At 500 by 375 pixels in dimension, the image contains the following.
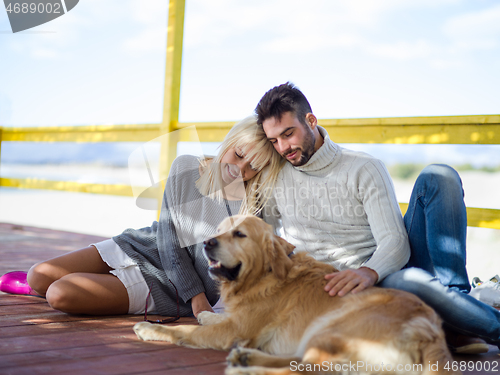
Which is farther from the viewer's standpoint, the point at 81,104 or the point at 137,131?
the point at 81,104

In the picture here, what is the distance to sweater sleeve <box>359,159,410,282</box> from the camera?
78.2 inches

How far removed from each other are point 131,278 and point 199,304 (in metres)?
0.42

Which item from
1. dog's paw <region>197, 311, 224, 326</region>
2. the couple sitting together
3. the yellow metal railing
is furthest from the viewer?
the yellow metal railing

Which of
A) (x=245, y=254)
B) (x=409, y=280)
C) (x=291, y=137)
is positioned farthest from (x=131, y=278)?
(x=409, y=280)

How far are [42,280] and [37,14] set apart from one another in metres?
5.73

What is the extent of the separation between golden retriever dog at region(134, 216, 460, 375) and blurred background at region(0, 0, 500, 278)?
9.96 m

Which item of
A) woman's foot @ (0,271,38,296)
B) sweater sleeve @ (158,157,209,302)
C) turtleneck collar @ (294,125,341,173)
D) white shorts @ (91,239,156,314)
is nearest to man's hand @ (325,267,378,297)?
turtleneck collar @ (294,125,341,173)

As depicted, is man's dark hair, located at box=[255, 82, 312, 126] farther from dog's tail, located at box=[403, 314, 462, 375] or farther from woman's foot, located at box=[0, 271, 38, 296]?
woman's foot, located at box=[0, 271, 38, 296]

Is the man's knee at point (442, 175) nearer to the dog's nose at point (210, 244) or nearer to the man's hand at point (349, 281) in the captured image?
the man's hand at point (349, 281)

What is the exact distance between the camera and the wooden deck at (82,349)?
1.53 m

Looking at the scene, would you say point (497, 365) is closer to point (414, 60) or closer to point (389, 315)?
point (389, 315)

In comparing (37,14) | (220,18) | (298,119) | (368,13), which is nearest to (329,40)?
(368,13)

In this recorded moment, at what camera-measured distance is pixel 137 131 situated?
5.31m

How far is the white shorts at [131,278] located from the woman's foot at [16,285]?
1.90 ft
